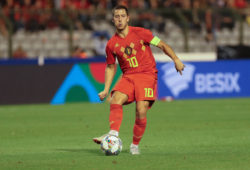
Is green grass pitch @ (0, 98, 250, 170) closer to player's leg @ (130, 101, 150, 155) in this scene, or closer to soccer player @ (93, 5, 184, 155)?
player's leg @ (130, 101, 150, 155)

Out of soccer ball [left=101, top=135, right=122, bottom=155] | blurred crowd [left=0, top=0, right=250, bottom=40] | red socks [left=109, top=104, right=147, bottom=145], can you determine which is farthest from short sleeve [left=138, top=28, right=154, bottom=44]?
blurred crowd [left=0, top=0, right=250, bottom=40]

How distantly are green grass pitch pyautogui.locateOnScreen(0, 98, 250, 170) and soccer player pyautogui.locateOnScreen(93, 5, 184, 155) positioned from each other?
0.58 meters

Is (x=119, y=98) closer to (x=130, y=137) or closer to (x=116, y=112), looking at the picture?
(x=116, y=112)

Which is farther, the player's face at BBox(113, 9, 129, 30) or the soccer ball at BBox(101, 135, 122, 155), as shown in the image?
the player's face at BBox(113, 9, 129, 30)

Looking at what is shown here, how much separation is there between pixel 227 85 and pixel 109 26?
609cm

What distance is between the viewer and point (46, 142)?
10820 millimetres

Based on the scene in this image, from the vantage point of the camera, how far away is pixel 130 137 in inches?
449

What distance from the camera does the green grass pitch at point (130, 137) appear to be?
7.95 metres

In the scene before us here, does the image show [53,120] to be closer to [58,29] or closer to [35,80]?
[35,80]

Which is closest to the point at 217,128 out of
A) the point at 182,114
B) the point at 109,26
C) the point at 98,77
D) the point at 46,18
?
the point at 182,114

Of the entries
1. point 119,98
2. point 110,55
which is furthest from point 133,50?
point 119,98

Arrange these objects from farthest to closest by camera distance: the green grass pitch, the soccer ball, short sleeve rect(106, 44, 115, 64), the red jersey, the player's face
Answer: short sleeve rect(106, 44, 115, 64) < the red jersey < the player's face < the soccer ball < the green grass pitch

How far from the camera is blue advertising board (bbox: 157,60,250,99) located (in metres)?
20.9

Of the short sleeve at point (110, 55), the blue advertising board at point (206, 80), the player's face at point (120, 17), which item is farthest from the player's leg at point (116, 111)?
the blue advertising board at point (206, 80)
